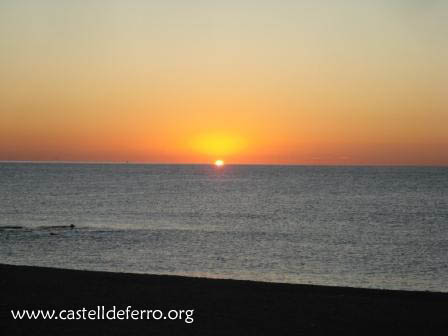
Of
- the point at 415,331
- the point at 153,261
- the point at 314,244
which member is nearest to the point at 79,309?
the point at 415,331

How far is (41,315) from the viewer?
14.4 m

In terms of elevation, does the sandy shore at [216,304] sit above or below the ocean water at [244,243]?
below

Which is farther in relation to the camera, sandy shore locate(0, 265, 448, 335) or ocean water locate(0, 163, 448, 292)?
ocean water locate(0, 163, 448, 292)

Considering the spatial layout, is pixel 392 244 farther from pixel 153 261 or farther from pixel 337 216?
pixel 337 216

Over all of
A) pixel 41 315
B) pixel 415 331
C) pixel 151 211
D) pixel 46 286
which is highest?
pixel 151 211

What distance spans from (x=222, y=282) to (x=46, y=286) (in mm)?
5574

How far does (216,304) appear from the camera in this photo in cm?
1619

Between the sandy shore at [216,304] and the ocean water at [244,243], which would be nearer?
the sandy shore at [216,304]

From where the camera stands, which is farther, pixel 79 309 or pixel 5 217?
pixel 5 217

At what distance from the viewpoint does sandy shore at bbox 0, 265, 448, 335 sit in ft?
44.6

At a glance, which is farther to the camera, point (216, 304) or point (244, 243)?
point (244, 243)

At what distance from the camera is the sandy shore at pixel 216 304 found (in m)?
13.6

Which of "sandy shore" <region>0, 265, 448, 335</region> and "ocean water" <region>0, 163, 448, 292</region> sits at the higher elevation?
"ocean water" <region>0, 163, 448, 292</region>

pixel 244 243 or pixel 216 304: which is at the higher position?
pixel 244 243
